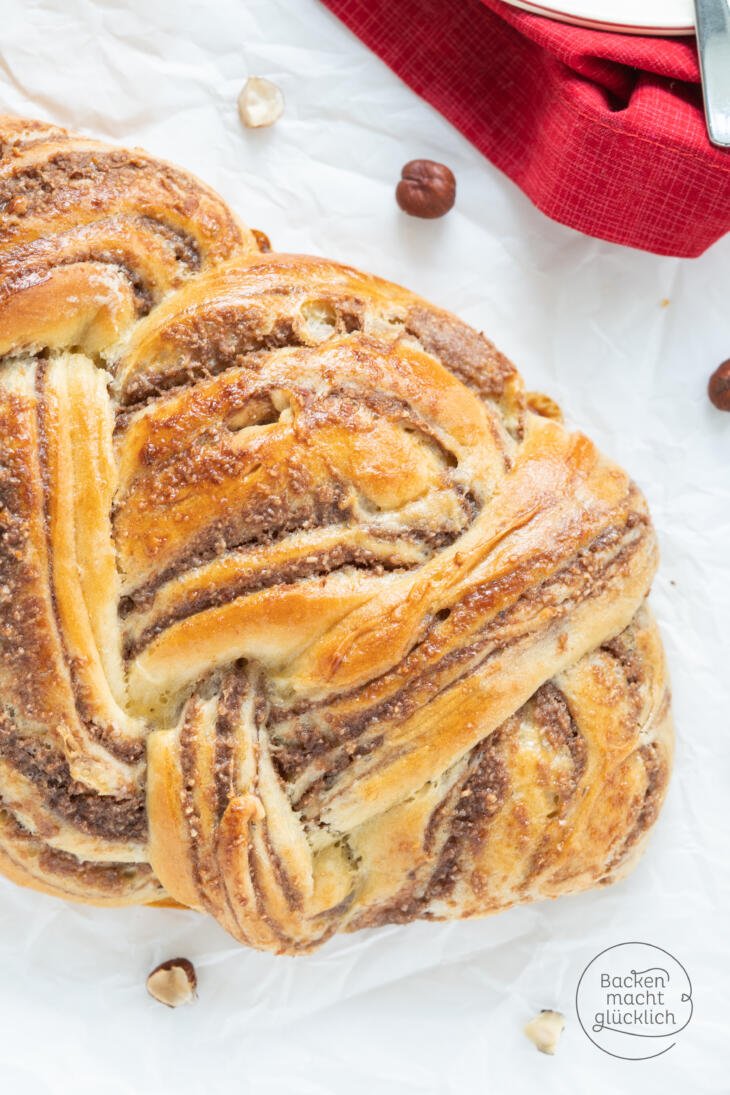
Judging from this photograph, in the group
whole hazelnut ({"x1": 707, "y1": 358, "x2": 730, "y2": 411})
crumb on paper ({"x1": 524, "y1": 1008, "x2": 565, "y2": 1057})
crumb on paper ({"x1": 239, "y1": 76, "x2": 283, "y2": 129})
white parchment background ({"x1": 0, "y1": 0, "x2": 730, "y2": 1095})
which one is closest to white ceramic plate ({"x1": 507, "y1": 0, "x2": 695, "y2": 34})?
white parchment background ({"x1": 0, "y1": 0, "x2": 730, "y2": 1095})

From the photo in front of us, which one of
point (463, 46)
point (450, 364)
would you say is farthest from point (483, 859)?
point (463, 46)

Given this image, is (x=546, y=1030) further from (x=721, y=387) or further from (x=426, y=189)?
(x=426, y=189)

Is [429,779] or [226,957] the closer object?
[429,779]

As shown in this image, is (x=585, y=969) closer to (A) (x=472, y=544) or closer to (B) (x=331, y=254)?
(A) (x=472, y=544)

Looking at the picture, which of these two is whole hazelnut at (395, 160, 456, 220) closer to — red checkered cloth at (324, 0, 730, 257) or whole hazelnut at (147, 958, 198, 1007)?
red checkered cloth at (324, 0, 730, 257)

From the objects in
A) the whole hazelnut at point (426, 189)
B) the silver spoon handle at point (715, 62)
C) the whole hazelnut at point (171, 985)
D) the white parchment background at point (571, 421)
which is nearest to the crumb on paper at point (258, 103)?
the white parchment background at point (571, 421)

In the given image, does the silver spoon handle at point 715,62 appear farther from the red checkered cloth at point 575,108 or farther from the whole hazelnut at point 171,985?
the whole hazelnut at point 171,985
